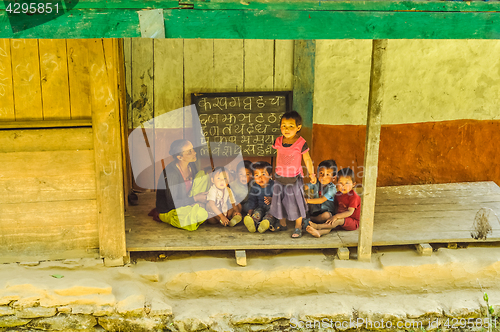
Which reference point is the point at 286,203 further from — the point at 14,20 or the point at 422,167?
the point at 14,20

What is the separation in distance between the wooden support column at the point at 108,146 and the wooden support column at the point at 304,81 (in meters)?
2.39

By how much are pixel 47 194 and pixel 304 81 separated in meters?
3.19

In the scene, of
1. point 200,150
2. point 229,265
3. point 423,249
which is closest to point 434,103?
point 423,249

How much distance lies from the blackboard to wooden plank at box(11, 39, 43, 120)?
2066 mm

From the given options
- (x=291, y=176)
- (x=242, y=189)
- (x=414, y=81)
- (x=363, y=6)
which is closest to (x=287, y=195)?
(x=291, y=176)

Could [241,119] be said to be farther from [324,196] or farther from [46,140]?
[46,140]

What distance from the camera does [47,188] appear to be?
4223 millimetres

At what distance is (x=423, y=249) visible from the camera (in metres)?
4.62

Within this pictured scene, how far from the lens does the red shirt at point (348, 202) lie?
4863mm

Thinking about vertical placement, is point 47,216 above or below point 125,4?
below

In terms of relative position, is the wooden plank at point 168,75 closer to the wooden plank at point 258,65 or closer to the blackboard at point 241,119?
the blackboard at point 241,119

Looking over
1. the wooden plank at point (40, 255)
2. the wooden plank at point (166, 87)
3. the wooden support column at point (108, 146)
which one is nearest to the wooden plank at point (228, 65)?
the wooden plank at point (166, 87)

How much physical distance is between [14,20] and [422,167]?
4.97m

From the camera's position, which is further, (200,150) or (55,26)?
(200,150)
